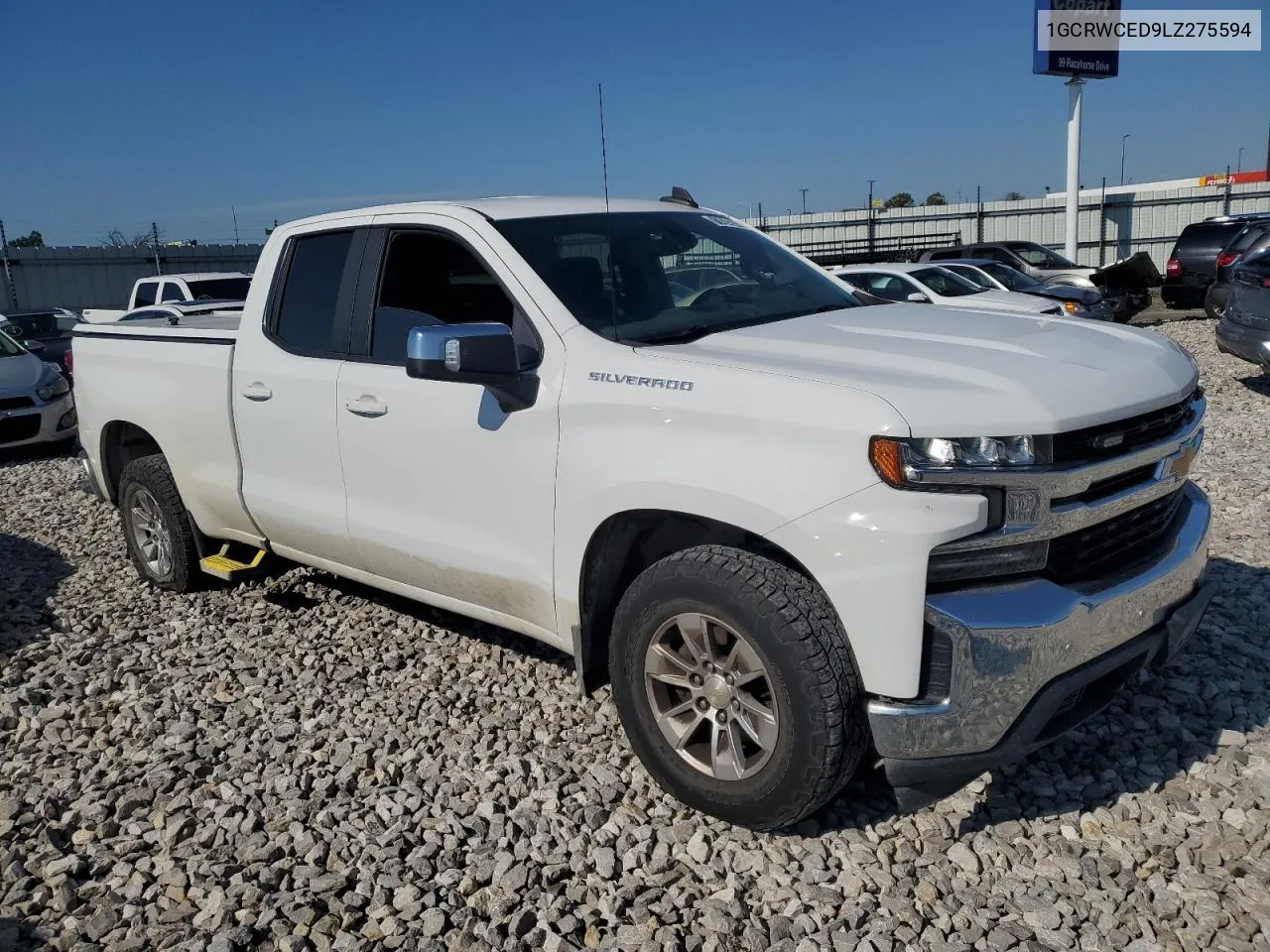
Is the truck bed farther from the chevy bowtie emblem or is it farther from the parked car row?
the parked car row

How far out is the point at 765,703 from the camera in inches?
121

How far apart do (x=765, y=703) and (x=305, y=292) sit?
9.03ft

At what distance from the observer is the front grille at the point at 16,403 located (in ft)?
35.4

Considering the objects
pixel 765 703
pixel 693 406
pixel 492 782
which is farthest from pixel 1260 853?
pixel 492 782

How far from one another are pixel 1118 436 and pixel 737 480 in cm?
105

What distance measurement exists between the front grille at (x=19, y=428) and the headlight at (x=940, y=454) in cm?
1069

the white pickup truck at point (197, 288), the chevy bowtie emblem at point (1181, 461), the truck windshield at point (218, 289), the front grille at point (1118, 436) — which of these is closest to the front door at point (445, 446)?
the front grille at point (1118, 436)

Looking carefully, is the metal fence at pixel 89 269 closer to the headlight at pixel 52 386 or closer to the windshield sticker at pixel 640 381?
the headlight at pixel 52 386

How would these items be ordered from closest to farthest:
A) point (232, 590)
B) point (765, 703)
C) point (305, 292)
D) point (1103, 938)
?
point (1103, 938) < point (765, 703) < point (305, 292) < point (232, 590)

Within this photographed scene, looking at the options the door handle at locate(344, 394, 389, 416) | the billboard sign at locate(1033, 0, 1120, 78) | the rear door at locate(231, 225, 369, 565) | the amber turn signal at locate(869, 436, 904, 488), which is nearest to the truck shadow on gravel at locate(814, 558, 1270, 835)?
the amber turn signal at locate(869, 436, 904, 488)

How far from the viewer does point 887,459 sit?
2674 millimetres

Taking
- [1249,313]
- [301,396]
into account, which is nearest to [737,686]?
[301,396]

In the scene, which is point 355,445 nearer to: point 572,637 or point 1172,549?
point 572,637

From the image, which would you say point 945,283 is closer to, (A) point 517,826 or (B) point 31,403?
(B) point 31,403
